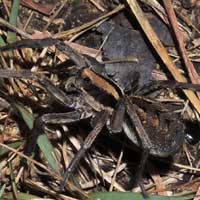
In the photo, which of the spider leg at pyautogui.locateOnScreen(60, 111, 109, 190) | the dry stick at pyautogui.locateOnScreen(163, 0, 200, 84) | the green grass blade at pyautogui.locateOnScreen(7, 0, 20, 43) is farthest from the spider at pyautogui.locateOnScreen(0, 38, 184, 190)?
the dry stick at pyautogui.locateOnScreen(163, 0, 200, 84)

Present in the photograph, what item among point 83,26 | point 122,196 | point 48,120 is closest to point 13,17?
point 83,26

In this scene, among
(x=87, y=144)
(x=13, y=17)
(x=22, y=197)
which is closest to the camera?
(x=87, y=144)

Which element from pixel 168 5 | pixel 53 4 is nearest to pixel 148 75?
pixel 168 5

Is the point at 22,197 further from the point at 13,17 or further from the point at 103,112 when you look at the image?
the point at 13,17

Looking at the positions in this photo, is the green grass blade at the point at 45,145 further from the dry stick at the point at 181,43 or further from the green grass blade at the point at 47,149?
the dry stick at the point at 181,43

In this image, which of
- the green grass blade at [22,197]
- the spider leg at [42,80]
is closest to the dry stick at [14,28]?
the spider leg at [42,80]
